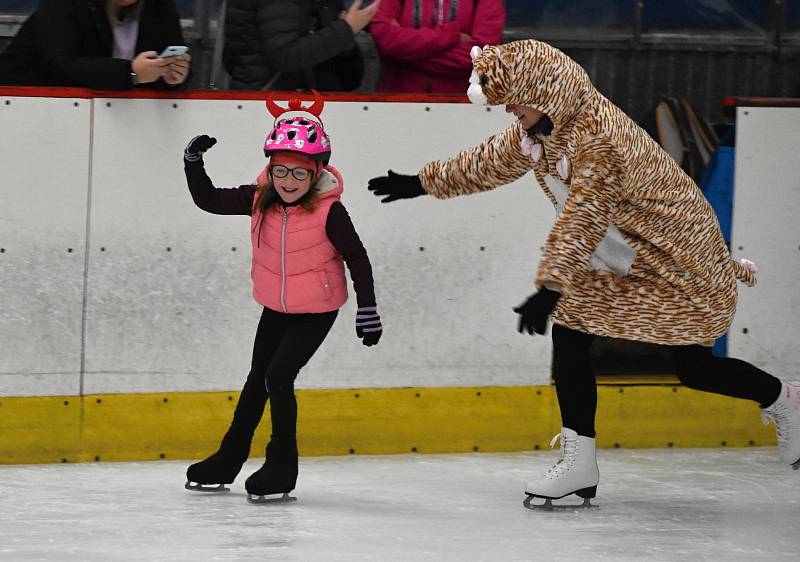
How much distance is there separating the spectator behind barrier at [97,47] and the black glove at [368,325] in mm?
1186

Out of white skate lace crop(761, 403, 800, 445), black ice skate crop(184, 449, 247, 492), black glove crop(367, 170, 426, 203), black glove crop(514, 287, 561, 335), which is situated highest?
black glove crop(367, 170, 426, 203)

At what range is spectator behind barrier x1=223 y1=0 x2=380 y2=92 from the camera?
542 cm

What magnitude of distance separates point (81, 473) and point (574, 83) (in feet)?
6.83

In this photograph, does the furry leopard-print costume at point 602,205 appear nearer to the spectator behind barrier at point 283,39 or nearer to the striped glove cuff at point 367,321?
the striped glove cuff at point 367,321

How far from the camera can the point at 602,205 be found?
14.4 ft

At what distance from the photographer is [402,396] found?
549cm

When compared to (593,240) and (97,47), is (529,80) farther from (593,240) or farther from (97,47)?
(97,47)

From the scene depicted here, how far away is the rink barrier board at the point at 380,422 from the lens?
17.2 ft

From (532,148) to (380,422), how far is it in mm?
1359

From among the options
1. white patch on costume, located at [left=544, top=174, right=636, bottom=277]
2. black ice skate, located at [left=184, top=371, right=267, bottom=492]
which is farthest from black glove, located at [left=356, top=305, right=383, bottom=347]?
white patch on costume, located at [left=544, top=174, right=636, bottom=277]

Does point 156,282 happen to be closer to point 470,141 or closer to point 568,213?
point 470,141

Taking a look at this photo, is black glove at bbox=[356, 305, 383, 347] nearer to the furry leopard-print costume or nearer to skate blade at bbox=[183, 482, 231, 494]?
the furry leopard-print costume

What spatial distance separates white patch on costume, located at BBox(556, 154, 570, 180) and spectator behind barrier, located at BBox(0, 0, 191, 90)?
1.44m

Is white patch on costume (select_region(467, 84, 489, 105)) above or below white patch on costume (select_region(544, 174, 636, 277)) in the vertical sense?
above
